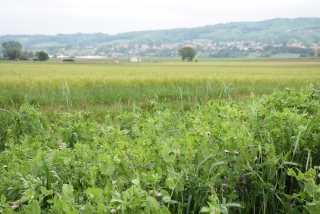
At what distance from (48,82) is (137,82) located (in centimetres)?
388

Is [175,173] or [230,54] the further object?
[230,54]

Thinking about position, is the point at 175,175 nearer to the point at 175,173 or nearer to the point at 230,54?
the point at 175,173

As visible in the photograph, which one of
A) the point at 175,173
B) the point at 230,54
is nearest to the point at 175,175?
the point at 175,173

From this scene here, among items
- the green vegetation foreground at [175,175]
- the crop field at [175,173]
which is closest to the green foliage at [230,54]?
the crop field at [175,173]

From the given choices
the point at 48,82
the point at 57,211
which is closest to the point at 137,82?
the point at 48,82

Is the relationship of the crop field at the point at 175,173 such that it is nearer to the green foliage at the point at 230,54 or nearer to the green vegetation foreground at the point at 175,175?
the green vegetation foreground at the point at 175,175

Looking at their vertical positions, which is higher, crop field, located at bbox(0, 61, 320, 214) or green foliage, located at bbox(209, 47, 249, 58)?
crop field, located at bbox(0, 61, 320, 214)

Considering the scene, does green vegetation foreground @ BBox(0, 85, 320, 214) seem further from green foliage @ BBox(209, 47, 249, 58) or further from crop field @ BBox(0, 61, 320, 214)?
green foliage @ BBox(209, 47, 249, 58)

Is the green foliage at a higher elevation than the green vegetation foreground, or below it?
below

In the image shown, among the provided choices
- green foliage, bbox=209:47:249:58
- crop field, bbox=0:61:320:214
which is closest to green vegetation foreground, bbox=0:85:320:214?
crop field, bbox=0:61:320:214

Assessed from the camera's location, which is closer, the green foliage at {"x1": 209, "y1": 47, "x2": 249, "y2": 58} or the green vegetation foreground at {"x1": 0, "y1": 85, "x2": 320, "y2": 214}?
the green vegetation foreground at {"x1": 0, "y1": 85, "x2": 320, "y2": 214}

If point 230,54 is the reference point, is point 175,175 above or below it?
above

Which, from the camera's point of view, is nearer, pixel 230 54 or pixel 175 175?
pixel 175 175

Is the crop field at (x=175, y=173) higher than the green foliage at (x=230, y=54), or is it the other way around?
the crop field at (x=175, y=173)
